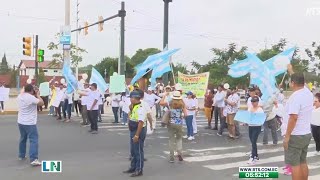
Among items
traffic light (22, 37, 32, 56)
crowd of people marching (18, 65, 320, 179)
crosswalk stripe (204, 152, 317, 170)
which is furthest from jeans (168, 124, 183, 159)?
traffic light (22, 37, 32, 56)

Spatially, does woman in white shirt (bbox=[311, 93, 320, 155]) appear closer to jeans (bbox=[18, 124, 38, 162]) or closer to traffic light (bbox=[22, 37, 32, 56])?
jeans (bbox=[18, 124, 38, 162])

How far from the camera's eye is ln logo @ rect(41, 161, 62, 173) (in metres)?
8.90

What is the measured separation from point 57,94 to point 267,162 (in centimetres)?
1100

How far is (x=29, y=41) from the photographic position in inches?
1017

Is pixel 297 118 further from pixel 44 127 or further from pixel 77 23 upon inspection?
pixel 77 23

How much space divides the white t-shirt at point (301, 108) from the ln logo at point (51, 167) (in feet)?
15.4

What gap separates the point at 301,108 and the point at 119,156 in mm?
5440

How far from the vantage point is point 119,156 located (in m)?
10.8

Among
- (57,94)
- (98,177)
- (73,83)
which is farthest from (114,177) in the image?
(57,94)

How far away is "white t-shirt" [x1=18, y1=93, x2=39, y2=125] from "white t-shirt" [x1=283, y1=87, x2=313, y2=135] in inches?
212

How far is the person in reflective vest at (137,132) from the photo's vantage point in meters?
8.54

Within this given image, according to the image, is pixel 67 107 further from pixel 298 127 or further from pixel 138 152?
pixel 298 127

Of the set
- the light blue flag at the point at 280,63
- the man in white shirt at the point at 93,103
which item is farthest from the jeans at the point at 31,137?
the light blue flag at the point at 280,63

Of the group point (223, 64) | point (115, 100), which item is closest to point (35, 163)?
point (115, 100)
